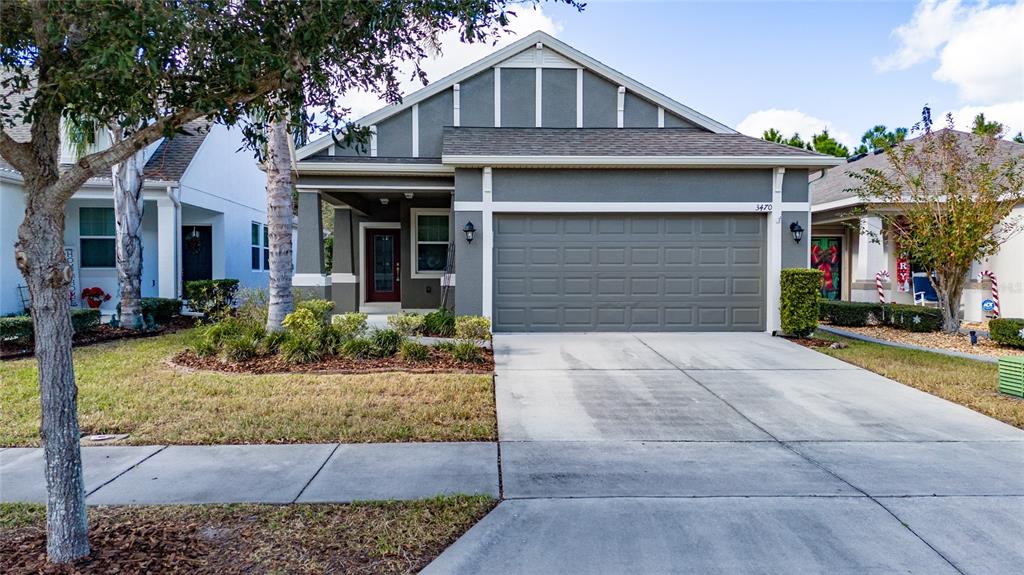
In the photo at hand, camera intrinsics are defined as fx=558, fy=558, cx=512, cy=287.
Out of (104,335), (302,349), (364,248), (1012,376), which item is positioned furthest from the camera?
(364,248)

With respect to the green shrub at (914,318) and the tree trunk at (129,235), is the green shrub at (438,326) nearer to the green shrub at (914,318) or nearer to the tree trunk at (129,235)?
the tree trunk at (129,235)

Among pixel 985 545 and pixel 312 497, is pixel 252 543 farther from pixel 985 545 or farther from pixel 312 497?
pixel 985 545

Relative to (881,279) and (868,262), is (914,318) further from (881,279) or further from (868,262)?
(881,279)

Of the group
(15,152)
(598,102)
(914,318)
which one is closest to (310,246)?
(598,102)

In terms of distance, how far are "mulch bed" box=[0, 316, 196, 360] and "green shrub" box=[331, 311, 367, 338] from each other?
4.28 m

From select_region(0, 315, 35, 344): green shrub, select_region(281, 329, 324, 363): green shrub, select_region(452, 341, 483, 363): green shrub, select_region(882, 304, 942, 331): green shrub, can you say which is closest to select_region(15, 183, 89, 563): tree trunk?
A: select_region(281, 329, 324, 363): green shrub

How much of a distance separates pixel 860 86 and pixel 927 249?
929cm

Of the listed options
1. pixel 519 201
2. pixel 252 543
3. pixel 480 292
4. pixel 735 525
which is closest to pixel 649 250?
pixel 519 201

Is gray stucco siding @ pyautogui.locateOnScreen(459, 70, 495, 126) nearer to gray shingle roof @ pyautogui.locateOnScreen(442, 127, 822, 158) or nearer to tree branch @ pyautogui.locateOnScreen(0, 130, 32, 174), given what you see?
gray shingle roof @ pyautogui.locateOnScreen(442, 127, 822, 158)

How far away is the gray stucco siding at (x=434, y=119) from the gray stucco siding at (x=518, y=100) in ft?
3.84

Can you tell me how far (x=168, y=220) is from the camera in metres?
13.2

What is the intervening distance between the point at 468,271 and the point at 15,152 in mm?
7953

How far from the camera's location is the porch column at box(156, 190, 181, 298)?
13.2m

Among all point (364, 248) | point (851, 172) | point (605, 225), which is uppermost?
point (851, 172)
